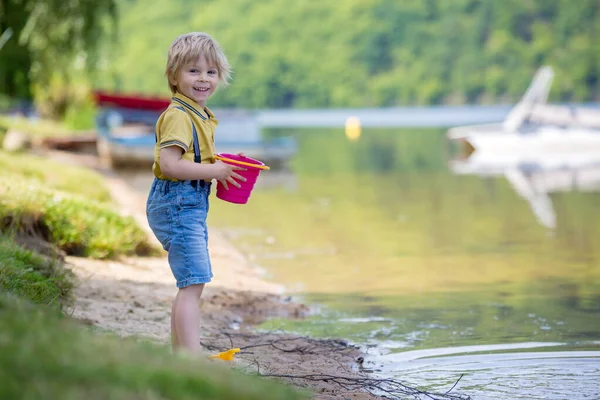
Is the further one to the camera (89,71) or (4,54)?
(4,54)

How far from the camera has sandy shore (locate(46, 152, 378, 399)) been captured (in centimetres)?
466

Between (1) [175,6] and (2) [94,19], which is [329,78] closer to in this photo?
(1) [175,6]

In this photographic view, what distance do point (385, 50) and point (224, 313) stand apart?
72659 millimetres

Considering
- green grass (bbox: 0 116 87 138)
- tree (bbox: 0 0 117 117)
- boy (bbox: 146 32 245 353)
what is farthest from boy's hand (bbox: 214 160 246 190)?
green grass (bbox: 0 116 87 138)

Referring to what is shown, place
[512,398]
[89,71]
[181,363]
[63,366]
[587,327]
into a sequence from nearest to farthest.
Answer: [63,366], [181,363], [512,398], [587,327], [89,71]

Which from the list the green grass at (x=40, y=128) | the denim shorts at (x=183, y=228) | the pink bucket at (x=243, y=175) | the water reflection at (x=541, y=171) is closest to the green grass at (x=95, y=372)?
the denim shorts at (x=183, y=228)

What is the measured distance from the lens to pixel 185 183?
3.91m

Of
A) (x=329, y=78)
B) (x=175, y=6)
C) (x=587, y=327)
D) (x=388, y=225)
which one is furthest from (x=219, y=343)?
(x=175, y=6)

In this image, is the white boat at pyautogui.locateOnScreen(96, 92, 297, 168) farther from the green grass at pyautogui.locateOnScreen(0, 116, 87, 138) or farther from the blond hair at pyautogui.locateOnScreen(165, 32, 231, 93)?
the blond hair at pyautogui.locateOnScreen(165, 32, 231, 93)

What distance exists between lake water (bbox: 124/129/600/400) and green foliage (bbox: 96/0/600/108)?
58155 mm

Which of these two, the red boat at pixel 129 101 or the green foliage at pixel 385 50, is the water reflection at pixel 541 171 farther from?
the green foliage at pixel 385 50

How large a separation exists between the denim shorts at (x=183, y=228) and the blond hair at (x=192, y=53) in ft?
1.67

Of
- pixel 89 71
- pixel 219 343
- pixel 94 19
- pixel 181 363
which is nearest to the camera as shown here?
pixel 181 363

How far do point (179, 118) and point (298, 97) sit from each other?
74004 millimetres
